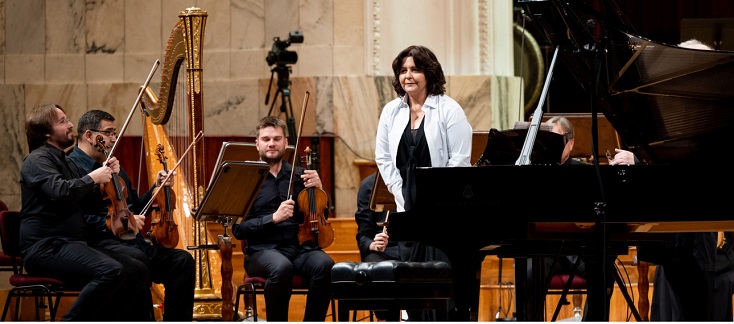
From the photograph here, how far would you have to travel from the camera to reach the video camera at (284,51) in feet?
26.8

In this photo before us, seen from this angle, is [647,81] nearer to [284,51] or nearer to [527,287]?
[527,287]

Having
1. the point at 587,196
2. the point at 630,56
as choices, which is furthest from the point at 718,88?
the point at 587,196

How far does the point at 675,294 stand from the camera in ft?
17.1

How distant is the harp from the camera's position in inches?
251

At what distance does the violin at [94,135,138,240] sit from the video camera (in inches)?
103

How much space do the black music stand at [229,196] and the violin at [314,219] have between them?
357 millimetres

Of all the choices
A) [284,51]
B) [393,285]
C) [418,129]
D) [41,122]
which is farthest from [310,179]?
[284,51]

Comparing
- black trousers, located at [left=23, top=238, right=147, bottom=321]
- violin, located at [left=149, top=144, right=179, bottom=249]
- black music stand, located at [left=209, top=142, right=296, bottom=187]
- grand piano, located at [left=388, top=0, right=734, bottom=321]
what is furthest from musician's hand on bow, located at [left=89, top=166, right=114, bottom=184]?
grand piano, located at [left=388, top=0, right=734, bottom=321]

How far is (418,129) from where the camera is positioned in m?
5.37

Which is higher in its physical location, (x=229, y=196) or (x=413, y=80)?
(x=413, y=80)

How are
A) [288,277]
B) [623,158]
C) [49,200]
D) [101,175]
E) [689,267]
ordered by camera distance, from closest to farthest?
[623,158] → [689,267] → [101,175] → [49,200] → [288,277]

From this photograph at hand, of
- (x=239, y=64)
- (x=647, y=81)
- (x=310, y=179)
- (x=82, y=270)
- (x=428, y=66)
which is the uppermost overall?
(x=239, y=64)

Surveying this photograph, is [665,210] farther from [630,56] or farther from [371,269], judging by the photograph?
[371,269]

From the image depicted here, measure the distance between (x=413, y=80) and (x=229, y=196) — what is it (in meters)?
1.16
